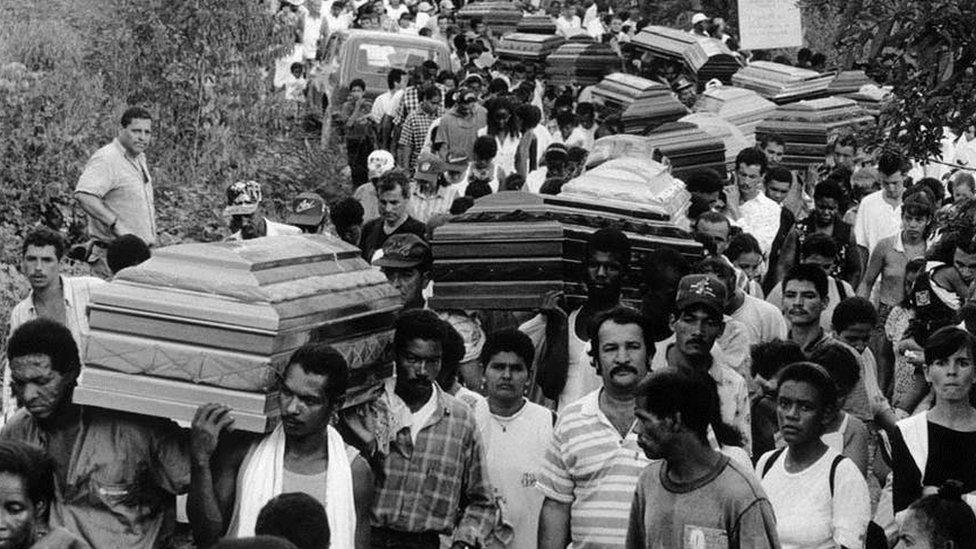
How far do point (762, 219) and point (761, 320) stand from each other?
3900 mm

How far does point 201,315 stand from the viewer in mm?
7793

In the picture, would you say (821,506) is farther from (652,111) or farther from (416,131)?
(416,131)

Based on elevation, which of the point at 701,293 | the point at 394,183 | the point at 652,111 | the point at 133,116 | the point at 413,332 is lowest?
the point at 413,332

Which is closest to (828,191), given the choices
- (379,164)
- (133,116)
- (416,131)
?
(379,164)

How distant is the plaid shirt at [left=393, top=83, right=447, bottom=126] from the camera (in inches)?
919

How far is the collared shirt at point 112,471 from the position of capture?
26.0 feet

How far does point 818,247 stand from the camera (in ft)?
43.5

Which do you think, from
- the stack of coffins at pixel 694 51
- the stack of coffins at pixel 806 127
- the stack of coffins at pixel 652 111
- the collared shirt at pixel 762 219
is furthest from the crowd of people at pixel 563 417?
the stack of coffins at pixel 694 51

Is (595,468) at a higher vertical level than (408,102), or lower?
lower

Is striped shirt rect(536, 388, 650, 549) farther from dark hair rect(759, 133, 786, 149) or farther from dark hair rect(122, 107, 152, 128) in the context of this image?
dark hair rect(759, 133, 786, 149)

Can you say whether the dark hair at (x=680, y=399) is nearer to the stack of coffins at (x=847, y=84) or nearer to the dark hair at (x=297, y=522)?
the dark hair at (x=297, y=522)

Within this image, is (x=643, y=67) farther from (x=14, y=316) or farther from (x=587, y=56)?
(x=14, y=316)

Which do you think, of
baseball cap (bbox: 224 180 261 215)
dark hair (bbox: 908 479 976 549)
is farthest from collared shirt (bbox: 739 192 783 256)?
dark hair (bbox: 908 479 976 549)

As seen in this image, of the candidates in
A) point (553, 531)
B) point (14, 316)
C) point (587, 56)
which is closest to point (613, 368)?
point (553, 531)
